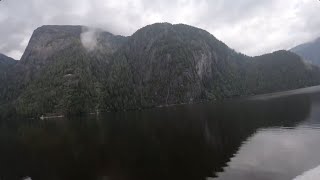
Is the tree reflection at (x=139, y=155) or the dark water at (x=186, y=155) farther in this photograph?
the tree reflection at (x=139, y=155)

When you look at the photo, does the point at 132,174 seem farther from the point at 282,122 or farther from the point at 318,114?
the point at 318,114

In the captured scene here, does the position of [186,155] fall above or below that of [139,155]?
above

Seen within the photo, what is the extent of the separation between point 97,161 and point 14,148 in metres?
58.6

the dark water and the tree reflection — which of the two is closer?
the dark water

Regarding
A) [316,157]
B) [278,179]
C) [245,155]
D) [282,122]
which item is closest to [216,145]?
[245,155]

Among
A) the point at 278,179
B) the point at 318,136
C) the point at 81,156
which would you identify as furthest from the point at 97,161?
the point at 318,136

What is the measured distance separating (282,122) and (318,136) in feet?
Answer: 105

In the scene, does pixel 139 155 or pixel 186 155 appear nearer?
pixel 186 155

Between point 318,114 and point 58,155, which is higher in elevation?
point 318,114

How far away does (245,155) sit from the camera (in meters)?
76.6

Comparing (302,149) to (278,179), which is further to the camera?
(302,149)

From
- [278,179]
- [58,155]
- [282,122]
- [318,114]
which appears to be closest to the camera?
[278,179]

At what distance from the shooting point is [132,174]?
70.9 m

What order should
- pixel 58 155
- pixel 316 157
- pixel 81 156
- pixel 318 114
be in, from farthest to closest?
pixel 318 114
pixel 58 155
pixel 81 156
pixel 316 157
